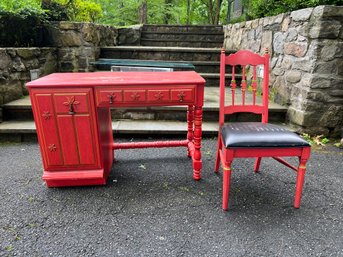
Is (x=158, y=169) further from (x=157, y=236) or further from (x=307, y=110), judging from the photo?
(x=307, y=110)

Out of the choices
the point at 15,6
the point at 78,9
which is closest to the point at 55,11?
the point at 78,9

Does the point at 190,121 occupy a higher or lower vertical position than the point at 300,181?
higher

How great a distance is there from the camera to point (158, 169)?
7.19ft

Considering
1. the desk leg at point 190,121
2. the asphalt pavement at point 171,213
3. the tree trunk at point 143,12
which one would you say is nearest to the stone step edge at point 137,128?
the desk leg at point 190,121

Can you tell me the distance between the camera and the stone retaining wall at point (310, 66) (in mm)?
2377

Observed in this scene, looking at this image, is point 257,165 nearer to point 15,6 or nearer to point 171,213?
point 171,213

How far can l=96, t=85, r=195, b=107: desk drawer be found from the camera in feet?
5.60

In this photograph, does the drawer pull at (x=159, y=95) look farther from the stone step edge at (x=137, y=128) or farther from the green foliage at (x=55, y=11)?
the green foliage at (x=55, y=11)

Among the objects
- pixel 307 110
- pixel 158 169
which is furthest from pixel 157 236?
pixel 307 110

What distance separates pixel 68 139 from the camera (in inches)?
69.9

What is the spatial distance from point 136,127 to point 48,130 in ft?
3.79

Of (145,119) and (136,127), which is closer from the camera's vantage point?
(136,127)

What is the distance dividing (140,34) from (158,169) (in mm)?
3875

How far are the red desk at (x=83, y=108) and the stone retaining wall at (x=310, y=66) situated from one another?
1.39 meters
